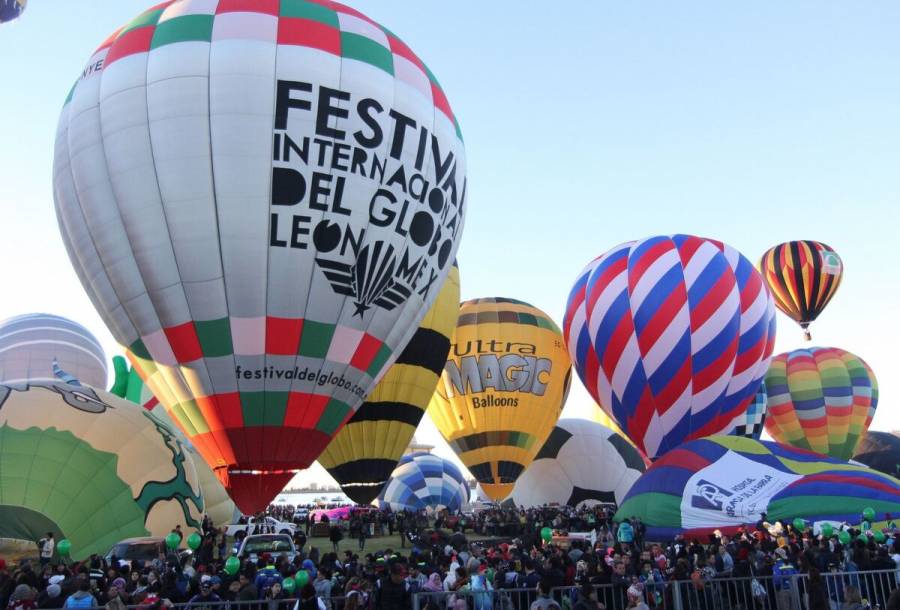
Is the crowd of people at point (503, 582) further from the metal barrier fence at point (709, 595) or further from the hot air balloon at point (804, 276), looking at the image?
the hot air balloon at point (804, 276)

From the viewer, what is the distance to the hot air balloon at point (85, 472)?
36.2ft

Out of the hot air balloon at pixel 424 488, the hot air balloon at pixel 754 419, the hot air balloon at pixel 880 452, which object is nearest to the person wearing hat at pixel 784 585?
the hot air balloon at pixel 754 419

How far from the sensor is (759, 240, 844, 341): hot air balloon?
101ft

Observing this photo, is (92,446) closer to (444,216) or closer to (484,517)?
(444,216)

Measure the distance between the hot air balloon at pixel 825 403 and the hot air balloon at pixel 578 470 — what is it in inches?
254

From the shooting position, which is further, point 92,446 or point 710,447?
point 710,447

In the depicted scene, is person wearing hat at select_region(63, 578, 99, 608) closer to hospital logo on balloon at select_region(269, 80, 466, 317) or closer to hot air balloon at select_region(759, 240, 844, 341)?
hospital logo on balloon at select_region(269, 80, 466, 317)

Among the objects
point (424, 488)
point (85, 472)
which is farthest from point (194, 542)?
Result: point (424, 488)

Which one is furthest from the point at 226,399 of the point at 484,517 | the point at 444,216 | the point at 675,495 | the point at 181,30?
the point at 484,517

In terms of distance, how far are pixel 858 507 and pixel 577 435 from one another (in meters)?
16.3

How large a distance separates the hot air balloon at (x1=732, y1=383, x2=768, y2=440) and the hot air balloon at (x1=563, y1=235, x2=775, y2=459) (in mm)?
4938

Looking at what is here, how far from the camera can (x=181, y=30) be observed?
13102mm

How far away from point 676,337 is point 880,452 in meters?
20.9

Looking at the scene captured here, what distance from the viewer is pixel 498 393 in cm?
2397
